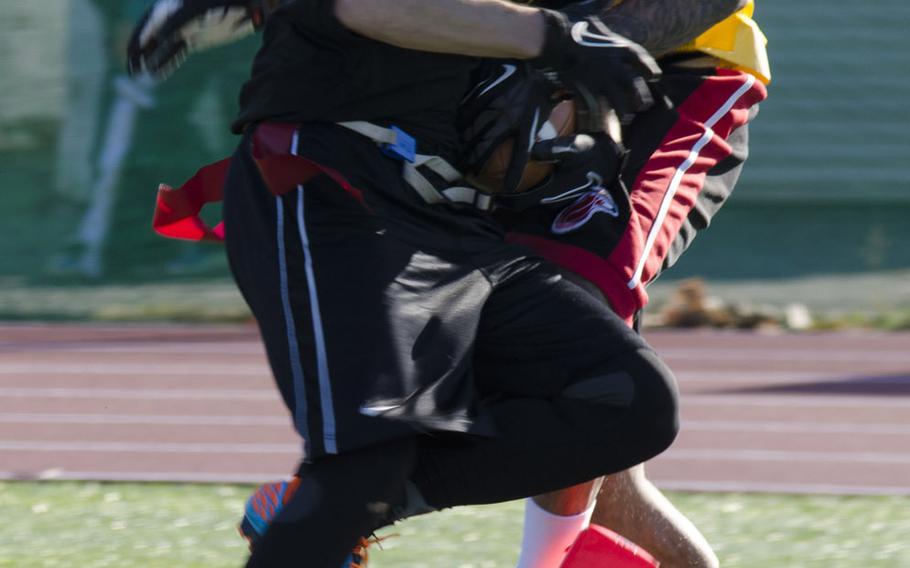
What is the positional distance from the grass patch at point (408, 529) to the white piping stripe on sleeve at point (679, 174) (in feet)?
4.37

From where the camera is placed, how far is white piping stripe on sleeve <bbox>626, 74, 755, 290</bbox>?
2750 mm

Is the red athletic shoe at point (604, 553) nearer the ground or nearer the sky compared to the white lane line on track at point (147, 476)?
nearer the sky

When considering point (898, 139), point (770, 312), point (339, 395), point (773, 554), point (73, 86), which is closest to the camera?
point (339, 395)

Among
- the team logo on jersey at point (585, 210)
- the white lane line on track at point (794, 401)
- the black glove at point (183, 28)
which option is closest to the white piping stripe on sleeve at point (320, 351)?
the black glove at point (183, 28)

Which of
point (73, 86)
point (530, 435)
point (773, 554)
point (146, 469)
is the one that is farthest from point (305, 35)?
point (73, 86)

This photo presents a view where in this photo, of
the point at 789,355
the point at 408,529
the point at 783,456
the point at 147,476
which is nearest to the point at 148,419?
the point at 147,476

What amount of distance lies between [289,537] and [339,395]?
0.22 metres

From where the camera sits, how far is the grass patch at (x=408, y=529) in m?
3.96

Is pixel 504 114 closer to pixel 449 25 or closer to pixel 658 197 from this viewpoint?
pixel 449 25

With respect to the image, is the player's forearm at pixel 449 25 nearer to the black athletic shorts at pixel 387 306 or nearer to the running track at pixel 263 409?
the black athletic shorts at pixel 387 306

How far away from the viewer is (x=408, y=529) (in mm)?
4289

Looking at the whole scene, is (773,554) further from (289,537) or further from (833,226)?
(833,226)

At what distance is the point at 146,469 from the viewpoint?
524cm

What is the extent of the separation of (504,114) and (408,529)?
195 cm
